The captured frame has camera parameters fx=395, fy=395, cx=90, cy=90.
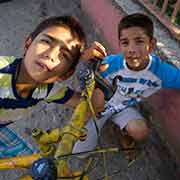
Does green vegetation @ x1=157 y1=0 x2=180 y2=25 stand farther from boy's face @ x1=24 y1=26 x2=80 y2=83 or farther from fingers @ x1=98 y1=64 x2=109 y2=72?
boy's face @ x1=24 y1=26 x2=80 y2=83

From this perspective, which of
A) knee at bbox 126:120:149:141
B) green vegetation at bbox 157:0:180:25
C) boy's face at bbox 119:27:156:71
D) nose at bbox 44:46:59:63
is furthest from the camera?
green vegetation at bbox 157:0:180:25

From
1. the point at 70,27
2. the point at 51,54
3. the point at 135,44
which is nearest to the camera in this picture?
the point at 51,54

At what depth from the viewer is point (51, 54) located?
5.35 feet

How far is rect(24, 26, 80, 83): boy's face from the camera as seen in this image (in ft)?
5.38

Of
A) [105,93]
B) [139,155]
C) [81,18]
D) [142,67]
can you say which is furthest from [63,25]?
[81,18]

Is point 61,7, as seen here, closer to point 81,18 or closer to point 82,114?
point 81,18

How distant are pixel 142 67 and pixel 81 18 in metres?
1.93

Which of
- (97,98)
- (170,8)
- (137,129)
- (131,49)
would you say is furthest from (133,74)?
(170,8)

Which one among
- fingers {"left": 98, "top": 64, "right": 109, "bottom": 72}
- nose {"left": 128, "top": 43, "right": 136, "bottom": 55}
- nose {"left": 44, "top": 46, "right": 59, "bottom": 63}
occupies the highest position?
nose {"left": 44, "top": 46, "right": 59, "bottom": 63}

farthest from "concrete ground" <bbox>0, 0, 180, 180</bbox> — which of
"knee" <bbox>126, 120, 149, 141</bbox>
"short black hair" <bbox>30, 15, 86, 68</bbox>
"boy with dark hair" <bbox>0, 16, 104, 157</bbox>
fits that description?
"short black hair" <bbox>30, 15, 86, 68</bbox>

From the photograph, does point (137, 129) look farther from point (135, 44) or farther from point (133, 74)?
point (135, 44)

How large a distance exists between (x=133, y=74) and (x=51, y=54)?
→ 0.81 m

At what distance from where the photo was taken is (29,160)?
6.21ft

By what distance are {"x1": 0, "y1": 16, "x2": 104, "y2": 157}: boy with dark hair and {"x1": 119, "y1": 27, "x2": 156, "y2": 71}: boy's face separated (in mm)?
437
